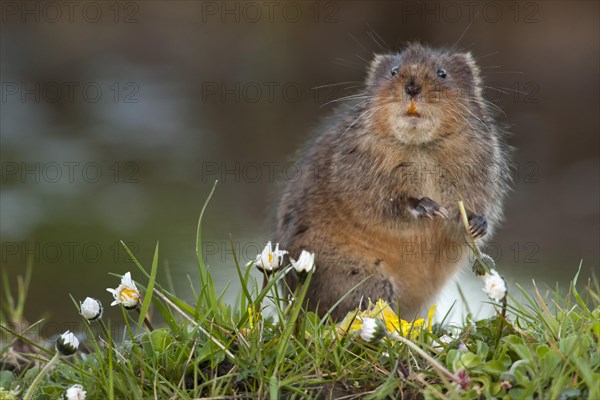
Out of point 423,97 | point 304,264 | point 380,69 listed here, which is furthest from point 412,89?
point 304,264

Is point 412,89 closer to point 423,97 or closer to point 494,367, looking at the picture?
point 423,97

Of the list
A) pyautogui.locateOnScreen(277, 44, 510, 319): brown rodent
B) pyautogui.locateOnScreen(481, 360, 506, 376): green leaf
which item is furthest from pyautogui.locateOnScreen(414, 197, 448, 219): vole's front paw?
pyautogui.locateOnScreen(481, 360, 506, 376): green leaf

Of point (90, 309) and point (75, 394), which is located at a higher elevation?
point (90, 309)

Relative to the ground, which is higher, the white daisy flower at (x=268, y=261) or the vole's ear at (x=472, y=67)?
the vole's ear at (x=472, y=67)

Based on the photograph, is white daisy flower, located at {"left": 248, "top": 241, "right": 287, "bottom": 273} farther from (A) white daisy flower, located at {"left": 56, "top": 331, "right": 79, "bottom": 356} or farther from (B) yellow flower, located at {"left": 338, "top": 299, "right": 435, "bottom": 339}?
(A) white daisy flower, located at {"left": 56, "top": 331, "right": 79, "bottom": 356}

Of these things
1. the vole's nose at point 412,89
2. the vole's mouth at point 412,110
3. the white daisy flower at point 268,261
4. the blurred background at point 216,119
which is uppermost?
the vole's nose at point 412,89

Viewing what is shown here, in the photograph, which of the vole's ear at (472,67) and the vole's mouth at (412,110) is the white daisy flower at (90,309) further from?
the vole's ear at (472,67)

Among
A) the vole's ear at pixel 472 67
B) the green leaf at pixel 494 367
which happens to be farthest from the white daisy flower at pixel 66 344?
the vole's ear at pixel 472 67
